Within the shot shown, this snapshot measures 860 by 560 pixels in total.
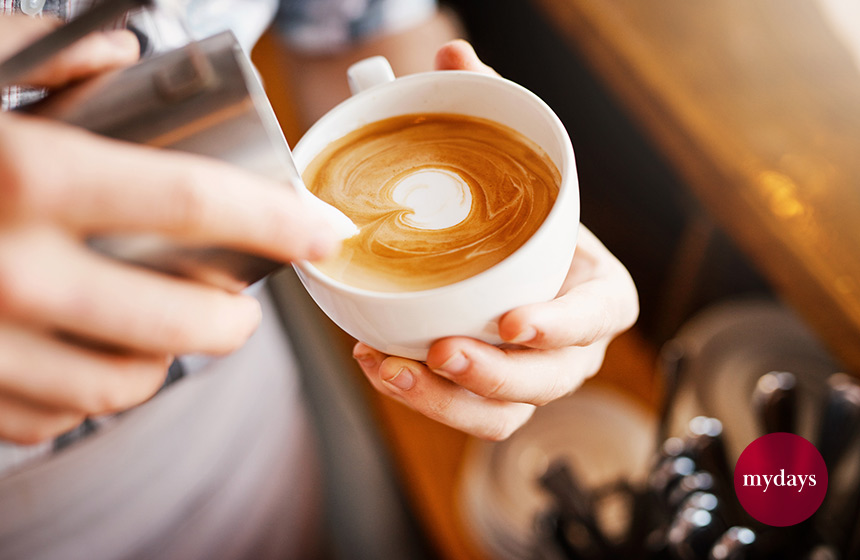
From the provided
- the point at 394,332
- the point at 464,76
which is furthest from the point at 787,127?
the point at 394,332

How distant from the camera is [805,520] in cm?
71

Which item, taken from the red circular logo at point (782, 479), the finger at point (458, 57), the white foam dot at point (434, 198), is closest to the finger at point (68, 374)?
the white foam dot at point (434, 198)

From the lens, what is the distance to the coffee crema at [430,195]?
514 millimetres

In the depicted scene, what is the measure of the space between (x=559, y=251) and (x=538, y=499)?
0.72 metres

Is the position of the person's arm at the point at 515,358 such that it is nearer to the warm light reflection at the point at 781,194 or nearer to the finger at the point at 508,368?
the finger at the point at 508,368

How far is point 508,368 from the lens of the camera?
0.49m

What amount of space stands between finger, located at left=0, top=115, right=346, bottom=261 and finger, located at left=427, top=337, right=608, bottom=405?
0.13 metres

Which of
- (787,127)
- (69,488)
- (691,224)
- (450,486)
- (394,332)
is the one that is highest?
(394,332)

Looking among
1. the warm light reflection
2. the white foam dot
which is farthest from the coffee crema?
the warm light reflection

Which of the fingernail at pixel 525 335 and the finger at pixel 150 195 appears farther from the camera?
the fingernail at pixel 525 335

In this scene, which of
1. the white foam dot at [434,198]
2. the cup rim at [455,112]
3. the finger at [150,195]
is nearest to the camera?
the finger at [150,195]

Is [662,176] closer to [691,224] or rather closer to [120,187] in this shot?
[691,224]

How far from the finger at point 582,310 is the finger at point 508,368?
0.08 ft

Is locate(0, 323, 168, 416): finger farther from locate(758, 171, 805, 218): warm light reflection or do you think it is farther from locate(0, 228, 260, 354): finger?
locate(758, 171, 805, 218): warm light reflection
